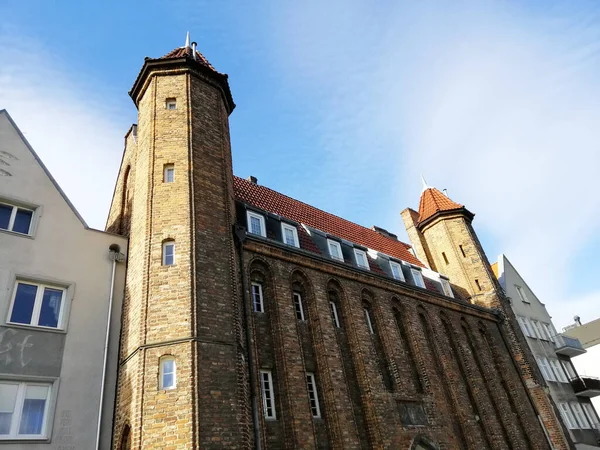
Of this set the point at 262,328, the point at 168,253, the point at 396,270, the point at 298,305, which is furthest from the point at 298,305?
the point at 396,270

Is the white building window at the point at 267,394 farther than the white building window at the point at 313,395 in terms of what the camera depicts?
No

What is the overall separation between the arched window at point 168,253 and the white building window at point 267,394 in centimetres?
434

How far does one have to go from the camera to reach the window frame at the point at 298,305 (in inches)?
653

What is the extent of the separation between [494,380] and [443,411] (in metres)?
6.35

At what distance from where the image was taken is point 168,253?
13.9 m

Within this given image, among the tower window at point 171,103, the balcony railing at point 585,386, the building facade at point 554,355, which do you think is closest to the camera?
the tower window at point 171,103

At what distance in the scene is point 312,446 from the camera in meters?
13.3

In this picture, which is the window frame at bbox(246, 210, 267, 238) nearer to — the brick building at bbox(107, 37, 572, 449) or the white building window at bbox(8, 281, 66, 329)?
the brick building at bbox(107, 37, 572, 449)

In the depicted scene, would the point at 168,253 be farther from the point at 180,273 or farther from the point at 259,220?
the point at 259,220

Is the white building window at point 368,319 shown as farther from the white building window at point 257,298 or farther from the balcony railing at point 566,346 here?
the balcony railing at point 566,346

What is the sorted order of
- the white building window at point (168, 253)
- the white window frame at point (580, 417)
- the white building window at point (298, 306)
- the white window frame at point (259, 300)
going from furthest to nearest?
the white window frame at point (580, 417)
the white building window at point (298, 306)
the white window frame at point (259, 300)
the white building window at point (168, 253)

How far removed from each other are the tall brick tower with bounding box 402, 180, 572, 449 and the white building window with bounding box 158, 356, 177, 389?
20.8m

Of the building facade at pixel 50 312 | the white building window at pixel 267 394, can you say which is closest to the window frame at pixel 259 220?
the building facade at pixel 50 312

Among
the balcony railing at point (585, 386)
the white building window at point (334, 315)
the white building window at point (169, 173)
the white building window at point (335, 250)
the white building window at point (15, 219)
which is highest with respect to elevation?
the white building window at point (169, 173)
